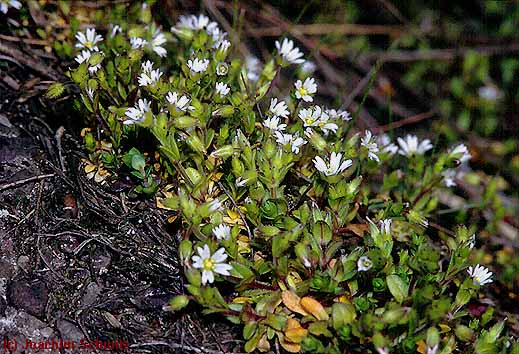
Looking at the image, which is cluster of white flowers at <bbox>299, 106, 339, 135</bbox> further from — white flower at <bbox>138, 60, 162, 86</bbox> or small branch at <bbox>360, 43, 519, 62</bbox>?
small branch at <bbox>360, 43, 519, 62</bbox>

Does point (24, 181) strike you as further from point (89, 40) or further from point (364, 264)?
point (364, 264)

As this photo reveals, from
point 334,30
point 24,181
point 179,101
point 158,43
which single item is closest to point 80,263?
point 24,181

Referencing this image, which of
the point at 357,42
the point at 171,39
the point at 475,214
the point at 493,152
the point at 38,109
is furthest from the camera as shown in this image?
the point at 357,42

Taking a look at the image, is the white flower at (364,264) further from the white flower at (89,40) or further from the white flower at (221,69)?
the white flower at (89,40)

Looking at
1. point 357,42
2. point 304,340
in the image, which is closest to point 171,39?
point 304,340

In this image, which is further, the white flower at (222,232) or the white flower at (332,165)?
the white flower at (332,165)

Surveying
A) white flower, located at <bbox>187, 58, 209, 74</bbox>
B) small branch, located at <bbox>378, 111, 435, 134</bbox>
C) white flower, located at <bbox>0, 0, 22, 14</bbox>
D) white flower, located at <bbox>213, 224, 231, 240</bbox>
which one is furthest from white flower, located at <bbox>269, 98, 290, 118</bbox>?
small branch, located at <bbox>378, 111, 435, 134</bbox>

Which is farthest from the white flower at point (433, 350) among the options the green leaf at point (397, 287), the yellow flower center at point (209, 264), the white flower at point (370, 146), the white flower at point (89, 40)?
the white flower at point (89, 40)

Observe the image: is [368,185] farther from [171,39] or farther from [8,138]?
[8,138]
